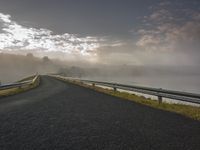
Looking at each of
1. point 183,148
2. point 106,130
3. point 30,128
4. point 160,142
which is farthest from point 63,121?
point 183,148

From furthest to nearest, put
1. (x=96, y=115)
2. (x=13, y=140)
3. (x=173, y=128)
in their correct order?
(x=96, y=115)
(x=173, y=128)
(x=13, y=140)

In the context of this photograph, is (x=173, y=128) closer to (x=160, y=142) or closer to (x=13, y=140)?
(x=160, y=142)

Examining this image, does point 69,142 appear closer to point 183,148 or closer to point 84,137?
point 84,137

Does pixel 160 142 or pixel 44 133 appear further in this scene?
pixel 44 133

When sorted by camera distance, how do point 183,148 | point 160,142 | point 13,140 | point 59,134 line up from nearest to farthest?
point 183,148, point 160,142, point 13,140, point 59,134

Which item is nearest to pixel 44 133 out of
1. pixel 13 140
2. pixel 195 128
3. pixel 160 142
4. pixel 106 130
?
pixel 13 140

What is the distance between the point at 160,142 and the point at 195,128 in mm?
1989

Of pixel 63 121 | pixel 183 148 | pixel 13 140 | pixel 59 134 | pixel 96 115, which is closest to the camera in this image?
pixel 183 148

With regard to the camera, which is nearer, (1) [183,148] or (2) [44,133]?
(1) [183,148]

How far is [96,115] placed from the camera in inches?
316

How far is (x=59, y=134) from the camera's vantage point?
18.0 feet

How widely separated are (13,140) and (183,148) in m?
4.07

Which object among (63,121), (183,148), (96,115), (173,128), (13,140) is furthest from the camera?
(96,115)

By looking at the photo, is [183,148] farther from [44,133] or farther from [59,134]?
[44,133]
